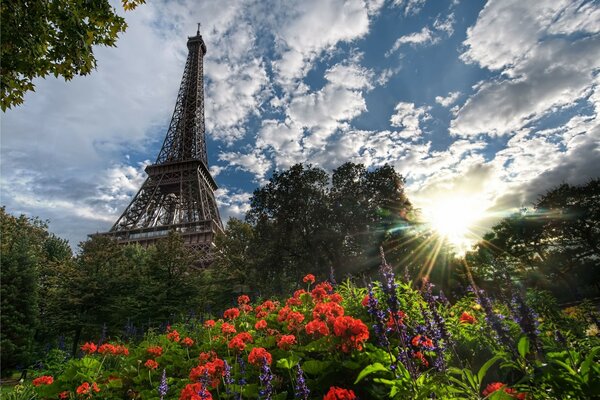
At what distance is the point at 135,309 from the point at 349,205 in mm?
16778

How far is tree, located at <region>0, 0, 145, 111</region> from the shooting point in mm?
5125

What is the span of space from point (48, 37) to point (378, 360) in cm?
782

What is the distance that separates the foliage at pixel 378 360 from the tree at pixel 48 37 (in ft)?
18.4

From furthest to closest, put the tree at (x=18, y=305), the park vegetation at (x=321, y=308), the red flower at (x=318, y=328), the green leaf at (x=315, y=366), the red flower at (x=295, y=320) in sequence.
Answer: the tree at (x=18, y=305) < the red flower at (x=295, y=320) < the red flower at (x=318, y=328) < the green leaf at (x=315, y=366) < the park vegetation at (x=321, y=308)

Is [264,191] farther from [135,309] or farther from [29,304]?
[29,304]

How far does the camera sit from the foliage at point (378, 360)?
2449mm

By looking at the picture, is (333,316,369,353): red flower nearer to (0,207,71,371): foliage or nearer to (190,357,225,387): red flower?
(190,357,225,387): red flower

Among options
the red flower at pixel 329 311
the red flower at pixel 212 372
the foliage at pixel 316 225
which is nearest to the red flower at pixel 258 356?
the red flower at pixel 212 372

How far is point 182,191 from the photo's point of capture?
48062 millimetres

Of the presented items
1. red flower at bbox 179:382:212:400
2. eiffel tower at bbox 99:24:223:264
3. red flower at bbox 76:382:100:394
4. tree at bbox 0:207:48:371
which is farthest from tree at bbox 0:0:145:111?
eiffel tower at bbox 99:24:223:264

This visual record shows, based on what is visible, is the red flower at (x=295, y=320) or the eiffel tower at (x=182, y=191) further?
the eiffel tower at (x=182, y=191)

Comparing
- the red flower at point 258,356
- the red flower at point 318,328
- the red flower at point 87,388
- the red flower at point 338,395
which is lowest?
the red flower at point 87,388

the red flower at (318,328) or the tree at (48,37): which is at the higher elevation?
the tree at (48,37)

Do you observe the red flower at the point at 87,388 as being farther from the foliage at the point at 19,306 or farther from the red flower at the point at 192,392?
the foliage at the point at 19,306
